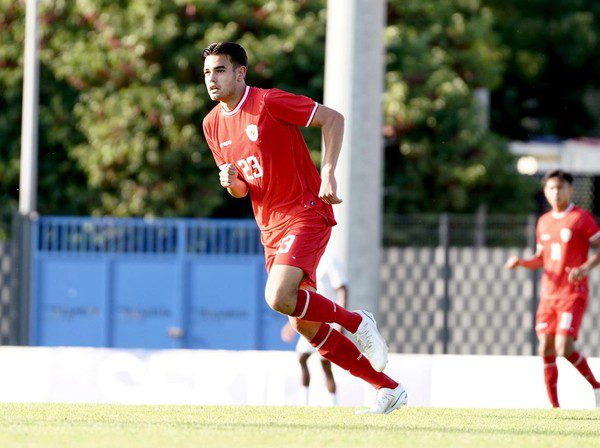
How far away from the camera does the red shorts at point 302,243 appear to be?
25.2 ft

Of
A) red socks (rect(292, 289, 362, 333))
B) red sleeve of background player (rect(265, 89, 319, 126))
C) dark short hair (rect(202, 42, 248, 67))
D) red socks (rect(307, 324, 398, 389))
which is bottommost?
red socks (rect(307, 324, 398, 389))

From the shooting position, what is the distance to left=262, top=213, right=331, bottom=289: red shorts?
767 centimetres

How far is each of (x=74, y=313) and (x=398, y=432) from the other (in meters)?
11.1

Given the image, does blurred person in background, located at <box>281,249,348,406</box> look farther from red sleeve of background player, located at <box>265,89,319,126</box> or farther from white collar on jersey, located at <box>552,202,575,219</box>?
red sleeve of background player, located at <box>265,89,319,126</box>

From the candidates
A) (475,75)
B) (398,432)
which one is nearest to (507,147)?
(475,75)

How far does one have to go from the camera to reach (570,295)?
10.6 meters

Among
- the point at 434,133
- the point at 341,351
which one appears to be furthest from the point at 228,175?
the point at 434,133

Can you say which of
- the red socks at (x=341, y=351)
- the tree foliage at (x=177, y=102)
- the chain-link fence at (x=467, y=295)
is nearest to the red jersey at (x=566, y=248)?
the red socks at (x=341, y=351)

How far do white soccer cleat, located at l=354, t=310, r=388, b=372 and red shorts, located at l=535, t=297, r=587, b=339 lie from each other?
3041mm

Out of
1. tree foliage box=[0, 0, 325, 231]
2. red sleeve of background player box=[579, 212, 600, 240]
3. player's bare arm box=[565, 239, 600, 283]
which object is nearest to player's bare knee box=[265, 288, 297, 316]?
player's bare arm box=[565, 239, 600, 283]

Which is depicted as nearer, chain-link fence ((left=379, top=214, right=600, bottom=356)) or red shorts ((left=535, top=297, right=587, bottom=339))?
red shorts ((left=535, top=297, right=587, bottom=339))

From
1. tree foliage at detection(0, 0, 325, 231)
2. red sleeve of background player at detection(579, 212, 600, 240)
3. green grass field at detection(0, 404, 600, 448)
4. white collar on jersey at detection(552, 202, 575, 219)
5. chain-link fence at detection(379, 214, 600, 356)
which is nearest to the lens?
green grass field at detection(0, 404, 600, 448)

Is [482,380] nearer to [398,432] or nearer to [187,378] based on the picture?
[187,378]

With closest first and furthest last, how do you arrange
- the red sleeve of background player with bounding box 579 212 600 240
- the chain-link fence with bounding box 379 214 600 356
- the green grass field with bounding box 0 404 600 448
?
the green grass field with bounding box 0 404 600 448 < the red sleeve of background player with bounding box 579 212 600 240 < the chain-link fence with bounding box 379 214 600 356
